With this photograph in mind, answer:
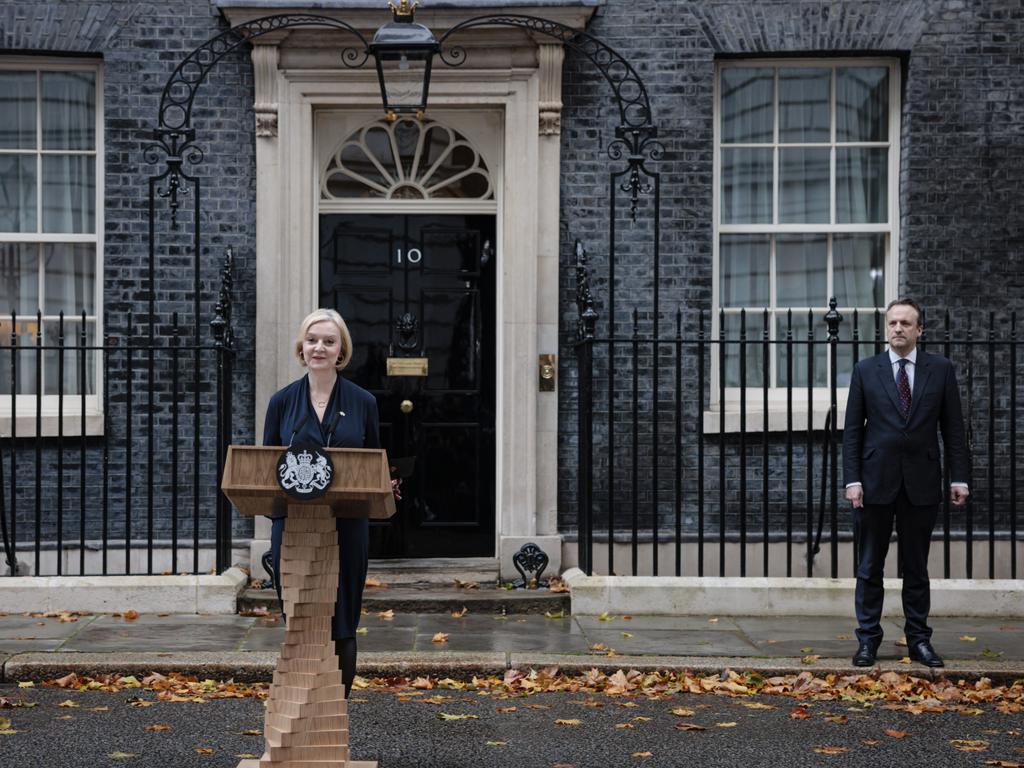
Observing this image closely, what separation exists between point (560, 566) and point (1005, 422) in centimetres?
322

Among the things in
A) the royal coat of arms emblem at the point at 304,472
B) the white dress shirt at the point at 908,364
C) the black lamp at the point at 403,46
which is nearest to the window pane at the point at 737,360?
the black lamp at the point at 403,46

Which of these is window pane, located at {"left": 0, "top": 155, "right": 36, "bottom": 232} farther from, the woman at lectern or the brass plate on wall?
the woman at lectern

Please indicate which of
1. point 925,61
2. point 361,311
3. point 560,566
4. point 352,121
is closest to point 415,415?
point 361,311

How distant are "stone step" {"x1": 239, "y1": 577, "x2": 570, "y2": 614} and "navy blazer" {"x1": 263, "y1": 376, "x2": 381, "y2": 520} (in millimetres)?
3670

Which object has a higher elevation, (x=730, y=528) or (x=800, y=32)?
(x=800, y=32)

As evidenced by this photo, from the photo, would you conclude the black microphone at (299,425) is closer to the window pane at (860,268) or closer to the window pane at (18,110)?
the window pane at (18,110)

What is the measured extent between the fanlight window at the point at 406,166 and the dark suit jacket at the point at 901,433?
141 inches

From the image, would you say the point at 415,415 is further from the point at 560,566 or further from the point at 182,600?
the point at 182,600

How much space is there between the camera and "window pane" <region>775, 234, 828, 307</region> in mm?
10523

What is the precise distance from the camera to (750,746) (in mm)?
6098

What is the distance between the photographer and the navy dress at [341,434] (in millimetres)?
5504

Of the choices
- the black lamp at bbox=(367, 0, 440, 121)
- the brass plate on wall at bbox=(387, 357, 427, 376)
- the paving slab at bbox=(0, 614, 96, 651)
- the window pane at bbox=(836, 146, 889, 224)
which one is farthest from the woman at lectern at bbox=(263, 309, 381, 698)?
the window pane at bbox=(836, 146, 889, 224)

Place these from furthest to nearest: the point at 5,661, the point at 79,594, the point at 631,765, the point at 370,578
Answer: the point at 370,578, the point at 79,594, the point at 5,661, the point at 631,765

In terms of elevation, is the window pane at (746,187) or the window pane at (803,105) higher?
the window pane at (803,105)
